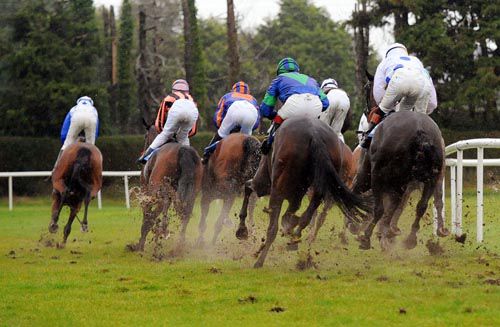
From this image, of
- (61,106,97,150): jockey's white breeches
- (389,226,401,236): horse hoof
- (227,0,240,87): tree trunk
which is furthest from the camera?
(227,0,240,87): tree trunk

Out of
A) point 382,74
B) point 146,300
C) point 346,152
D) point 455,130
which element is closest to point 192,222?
point 346,152

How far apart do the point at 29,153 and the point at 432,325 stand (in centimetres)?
2218

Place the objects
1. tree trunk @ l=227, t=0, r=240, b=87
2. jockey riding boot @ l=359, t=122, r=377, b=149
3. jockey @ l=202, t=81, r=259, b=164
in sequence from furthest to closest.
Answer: tree trunk @ l=227, t=0, r=240, b=87 → jockey @ l=202, t=81, r=259, b=164 → jockey riding boot @ l=359, t=122, r=377, b=149

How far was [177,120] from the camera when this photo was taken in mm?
11711

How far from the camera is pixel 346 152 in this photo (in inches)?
440

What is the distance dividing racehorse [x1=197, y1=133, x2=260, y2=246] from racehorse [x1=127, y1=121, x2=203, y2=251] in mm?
635

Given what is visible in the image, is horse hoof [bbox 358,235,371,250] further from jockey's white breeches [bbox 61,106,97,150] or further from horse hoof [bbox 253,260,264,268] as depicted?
jockey's white breeches [bbox 61,106,97,150]

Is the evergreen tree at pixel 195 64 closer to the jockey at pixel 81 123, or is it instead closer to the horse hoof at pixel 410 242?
the jockey at pixel 81 123

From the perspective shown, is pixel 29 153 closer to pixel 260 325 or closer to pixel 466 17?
pixel 466 17

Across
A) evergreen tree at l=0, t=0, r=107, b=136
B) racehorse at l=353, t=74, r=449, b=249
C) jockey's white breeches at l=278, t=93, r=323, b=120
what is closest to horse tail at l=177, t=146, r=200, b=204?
jockey's white breeches at l=278, t=93, r=323, b=120

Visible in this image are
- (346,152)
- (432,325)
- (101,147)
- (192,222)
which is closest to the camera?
(432,325)

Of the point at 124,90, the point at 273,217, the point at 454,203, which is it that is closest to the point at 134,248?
the point at 273,217

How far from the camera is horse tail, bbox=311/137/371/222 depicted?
8625 millimetres

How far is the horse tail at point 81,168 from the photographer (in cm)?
1344
